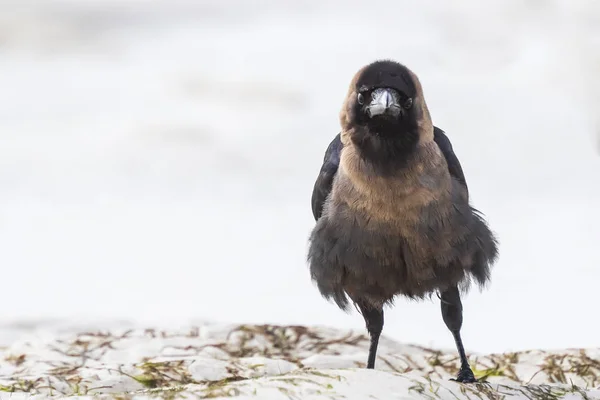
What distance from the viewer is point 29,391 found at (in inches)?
193

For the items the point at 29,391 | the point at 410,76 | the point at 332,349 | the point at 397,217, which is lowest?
the point at 29,391

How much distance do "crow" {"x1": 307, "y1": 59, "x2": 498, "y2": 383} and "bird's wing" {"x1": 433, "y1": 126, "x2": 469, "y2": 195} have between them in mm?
13

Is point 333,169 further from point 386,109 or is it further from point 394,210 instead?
point 386,109

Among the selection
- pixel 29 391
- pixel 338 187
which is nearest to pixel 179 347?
pixel 29 391

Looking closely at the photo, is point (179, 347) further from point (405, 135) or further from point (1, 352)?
point (405, 135)

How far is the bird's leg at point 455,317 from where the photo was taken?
16.1 feet

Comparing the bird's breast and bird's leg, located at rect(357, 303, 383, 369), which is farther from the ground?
the bird's breast

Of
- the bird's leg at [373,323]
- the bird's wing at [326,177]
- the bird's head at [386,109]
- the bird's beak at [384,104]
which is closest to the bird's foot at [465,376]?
the bird's leg at [373,323]

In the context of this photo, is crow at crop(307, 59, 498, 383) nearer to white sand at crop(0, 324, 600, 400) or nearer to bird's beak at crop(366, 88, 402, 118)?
bird's beak at crop(366, 88, 402, 118)

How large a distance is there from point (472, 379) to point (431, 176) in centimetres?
113

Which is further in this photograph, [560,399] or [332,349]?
[332,349]

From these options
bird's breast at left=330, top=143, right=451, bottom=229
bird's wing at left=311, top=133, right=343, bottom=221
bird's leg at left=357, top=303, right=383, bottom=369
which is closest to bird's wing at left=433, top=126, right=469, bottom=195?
bird's breast at left=330, top=143, right=451, bottom=229

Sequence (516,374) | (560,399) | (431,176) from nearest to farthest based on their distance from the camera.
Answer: (560,399) < (431,176) < (516,374)

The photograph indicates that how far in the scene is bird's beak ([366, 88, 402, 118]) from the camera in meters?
4.38
